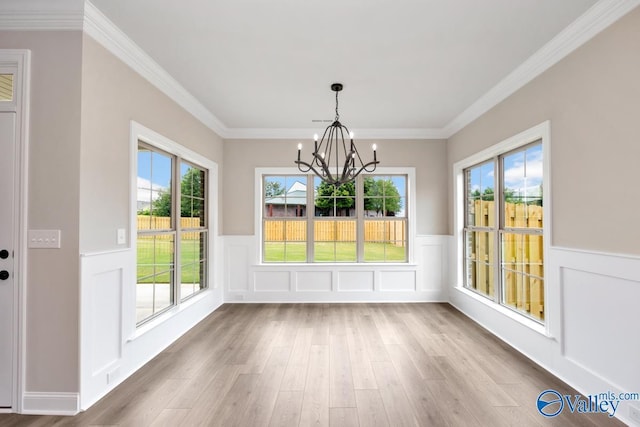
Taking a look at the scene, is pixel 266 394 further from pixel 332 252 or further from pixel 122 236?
pixel 332 252

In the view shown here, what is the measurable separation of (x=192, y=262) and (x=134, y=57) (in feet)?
8.24

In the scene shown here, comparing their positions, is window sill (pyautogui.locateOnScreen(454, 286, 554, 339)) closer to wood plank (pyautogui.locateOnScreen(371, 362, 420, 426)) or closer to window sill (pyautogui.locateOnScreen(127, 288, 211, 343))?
wood plank (pyautogui.locateOnScreen(371, 362, 420, 426))

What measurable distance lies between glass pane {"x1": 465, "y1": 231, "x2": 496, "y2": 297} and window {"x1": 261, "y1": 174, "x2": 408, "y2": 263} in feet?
3.27

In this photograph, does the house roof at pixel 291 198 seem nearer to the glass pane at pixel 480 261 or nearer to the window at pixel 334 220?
the window at pixel 334 220

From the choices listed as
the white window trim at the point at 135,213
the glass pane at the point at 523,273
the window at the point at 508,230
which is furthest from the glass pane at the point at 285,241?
the glass pane at the point at 523,273

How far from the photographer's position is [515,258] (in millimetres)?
3621

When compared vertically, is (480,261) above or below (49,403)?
above

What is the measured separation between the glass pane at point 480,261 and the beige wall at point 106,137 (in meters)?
4.09

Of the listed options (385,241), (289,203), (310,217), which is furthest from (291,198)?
(385,241)

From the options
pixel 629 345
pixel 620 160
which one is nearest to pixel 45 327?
pixel 629 345

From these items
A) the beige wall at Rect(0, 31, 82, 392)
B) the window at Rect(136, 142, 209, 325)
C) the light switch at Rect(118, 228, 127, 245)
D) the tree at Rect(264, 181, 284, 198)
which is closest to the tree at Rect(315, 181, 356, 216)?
the tree at Rect(264, 181, 284, 198)

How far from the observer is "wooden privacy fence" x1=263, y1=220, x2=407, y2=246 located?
17.8 feet

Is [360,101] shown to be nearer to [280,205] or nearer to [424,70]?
[424,70]

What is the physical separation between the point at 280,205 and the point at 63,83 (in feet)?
11.3
